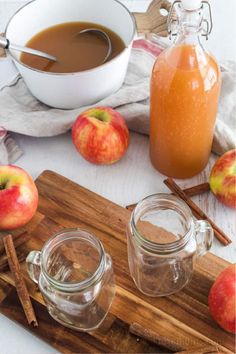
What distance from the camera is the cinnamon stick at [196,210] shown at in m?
0.96

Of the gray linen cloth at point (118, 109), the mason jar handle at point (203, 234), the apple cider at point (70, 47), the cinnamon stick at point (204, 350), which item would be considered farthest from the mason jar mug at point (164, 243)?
the apple cider at point (70, 47)

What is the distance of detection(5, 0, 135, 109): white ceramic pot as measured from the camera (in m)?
1.06

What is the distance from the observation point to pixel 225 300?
81cm

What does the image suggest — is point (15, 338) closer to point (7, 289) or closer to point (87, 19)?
point (7, 289)

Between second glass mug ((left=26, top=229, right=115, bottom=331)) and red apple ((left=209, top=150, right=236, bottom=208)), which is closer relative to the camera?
second glass mug ((left=26, top=229, right=115, bottom=331))

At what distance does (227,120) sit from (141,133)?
0.57ft

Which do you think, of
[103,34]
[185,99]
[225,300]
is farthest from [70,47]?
[225,300]

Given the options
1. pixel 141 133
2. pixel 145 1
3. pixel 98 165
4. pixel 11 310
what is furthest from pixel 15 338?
pixel 145 1

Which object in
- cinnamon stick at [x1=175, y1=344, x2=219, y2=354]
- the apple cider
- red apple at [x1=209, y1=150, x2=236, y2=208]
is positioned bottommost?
cinnamon stick at [x1=175, y1=344, x2=219, y2=354]

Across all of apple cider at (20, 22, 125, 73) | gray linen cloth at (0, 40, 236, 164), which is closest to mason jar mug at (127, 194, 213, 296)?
gray linen cloth at (0, 40, 236, 164)

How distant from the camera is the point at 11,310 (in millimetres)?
872

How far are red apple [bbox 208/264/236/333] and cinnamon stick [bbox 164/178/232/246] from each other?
11 cm

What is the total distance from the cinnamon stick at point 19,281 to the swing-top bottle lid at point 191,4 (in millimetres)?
459

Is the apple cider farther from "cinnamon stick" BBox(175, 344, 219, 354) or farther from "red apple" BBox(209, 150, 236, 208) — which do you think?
"cinnamon stick" BBox(175, 344, 219, 354)
